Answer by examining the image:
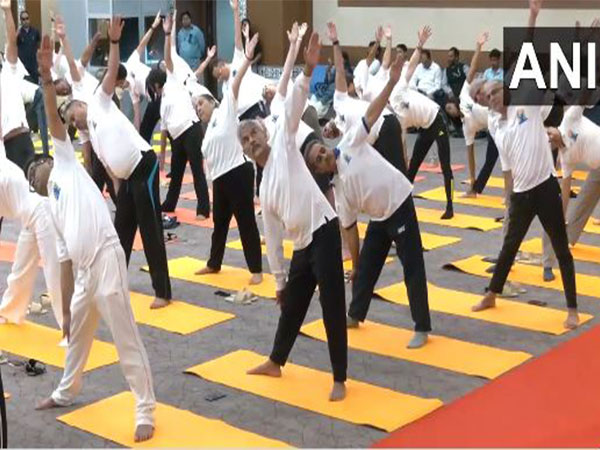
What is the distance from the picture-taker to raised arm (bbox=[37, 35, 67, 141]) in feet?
16.6

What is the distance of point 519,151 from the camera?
6.94 metres

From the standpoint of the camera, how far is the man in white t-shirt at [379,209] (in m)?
6.40

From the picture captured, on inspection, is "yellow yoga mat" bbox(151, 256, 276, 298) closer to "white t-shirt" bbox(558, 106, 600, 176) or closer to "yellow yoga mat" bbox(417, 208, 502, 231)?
"yellow yoga mat" bbox(417, 208, 502, 231)

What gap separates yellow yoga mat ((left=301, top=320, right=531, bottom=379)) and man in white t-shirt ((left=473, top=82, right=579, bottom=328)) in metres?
0.80

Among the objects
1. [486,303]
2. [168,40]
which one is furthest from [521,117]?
[168,40]

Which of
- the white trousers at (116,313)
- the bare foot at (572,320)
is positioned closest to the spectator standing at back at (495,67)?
the bare foot at (572,320)

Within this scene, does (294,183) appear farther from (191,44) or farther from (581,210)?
(191,44)

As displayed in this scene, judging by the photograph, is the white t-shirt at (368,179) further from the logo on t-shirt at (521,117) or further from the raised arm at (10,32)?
the raised arm at (10,32)

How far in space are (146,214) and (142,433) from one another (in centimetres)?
235

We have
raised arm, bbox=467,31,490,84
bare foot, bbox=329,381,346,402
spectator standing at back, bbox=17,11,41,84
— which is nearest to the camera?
bare foot, bbox=329,381,346,402

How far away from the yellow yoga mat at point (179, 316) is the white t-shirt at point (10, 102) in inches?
87.5

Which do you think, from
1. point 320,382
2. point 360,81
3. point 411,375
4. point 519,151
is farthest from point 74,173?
point 360,81

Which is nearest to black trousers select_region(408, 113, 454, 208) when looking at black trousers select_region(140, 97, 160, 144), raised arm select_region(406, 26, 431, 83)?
raised arm select_region(406, 26, 431, 83)

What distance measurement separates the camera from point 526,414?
17.9 feet
